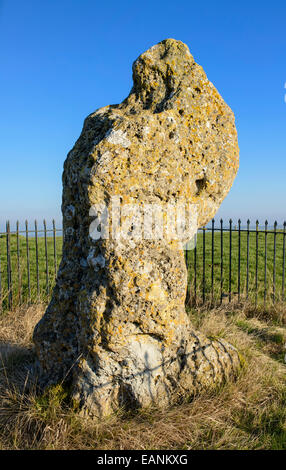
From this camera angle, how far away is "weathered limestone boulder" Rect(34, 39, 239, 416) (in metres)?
2.79

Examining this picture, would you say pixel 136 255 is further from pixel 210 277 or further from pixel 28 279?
pixel 210 277

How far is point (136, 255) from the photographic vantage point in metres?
2.83

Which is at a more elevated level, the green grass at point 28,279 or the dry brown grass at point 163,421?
the green grass at point 28,279

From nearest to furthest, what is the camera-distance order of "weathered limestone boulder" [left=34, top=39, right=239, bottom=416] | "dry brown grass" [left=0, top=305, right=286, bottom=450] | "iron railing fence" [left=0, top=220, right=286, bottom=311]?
1. "dry brown grass" [left=0, top=305, right=286, bottom=450]
2. "weathered limestone boulder" [left=34, top=39, right=239, bottom=416]
3. "iron railing fence" [left=0, top=220, right=286, bottom=311]

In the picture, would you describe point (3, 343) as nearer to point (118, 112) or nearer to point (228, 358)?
point (228, 358)

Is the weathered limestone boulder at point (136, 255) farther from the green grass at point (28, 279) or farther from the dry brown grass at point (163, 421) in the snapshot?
the green grass at point (28, 279)

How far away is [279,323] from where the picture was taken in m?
5.67

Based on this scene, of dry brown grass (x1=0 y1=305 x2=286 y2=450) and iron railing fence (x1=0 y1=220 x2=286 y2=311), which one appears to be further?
iron railing fence (x1=0 y1=220 x2=286 y2=311)

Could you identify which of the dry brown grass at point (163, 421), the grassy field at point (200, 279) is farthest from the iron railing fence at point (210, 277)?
the dry brown grass at point (163, 421)

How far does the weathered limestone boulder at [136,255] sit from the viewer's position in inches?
110

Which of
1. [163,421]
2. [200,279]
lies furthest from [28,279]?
[163,421]

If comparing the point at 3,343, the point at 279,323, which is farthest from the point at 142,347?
the point at 279,323

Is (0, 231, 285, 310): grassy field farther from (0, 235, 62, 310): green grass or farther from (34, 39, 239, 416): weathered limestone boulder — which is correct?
(34, 39, 239, 416): weathered limestone boulder

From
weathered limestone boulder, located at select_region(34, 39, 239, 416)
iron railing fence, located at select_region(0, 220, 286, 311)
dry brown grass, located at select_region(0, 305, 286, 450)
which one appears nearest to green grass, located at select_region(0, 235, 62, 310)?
→ iron railing fence, located at select_region(0, 220, 286, 311)
